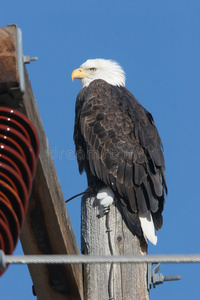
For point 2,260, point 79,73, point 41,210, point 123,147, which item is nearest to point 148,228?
point 123,147

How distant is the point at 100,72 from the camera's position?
6875mm

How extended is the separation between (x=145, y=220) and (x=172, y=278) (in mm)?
1173

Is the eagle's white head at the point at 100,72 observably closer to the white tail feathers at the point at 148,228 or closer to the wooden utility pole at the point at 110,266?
the white tail feathers at the point at 148,228

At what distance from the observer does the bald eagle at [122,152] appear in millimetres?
4590

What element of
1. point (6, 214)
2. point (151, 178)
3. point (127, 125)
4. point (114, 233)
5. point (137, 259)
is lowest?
point (137, 259)

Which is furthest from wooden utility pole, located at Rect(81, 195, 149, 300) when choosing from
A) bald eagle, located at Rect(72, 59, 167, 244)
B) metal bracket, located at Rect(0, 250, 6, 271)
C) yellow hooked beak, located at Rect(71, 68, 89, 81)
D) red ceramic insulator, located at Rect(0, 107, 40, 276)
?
→ yellow hooked beak, located at Rect(71, 68, 89, 81)

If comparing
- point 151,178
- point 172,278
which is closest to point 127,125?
point 151,178

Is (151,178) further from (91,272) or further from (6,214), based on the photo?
(6,214)

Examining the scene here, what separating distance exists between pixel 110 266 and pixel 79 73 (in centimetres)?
386

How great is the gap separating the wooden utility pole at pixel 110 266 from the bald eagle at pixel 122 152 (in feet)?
1.94

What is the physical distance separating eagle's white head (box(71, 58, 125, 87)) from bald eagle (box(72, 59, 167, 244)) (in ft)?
1.92

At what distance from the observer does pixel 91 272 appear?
3223mm

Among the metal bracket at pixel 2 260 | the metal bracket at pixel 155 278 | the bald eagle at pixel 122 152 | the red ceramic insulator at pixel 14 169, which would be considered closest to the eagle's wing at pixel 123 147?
the bald eagle at pixel 122 152

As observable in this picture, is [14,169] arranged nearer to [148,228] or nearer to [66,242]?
[66,242]
